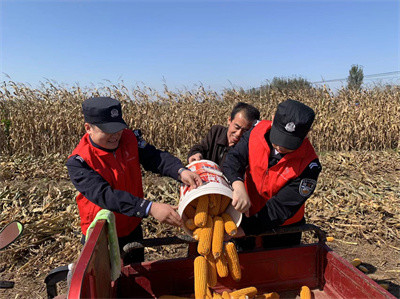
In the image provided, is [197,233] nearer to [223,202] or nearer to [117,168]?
[223,202]

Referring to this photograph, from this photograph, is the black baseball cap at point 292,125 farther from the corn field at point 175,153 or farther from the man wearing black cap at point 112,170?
the corn field at point 175,153

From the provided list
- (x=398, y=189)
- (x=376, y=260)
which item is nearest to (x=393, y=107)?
(x=398, y=189)

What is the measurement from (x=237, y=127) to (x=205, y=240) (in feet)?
5.18

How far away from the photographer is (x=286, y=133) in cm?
228

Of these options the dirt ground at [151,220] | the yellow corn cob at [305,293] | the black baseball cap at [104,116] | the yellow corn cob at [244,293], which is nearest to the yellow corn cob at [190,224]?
the yellow corn cob at [244,293]

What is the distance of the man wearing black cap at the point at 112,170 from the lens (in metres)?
2.22

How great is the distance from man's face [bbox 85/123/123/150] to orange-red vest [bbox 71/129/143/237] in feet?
0.19

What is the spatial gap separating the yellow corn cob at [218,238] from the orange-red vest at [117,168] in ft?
2.57

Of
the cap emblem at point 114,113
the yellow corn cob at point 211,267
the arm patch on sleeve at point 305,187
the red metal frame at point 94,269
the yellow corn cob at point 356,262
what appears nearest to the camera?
the red metal frame at point 94,269

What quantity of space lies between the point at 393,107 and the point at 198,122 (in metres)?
6.51

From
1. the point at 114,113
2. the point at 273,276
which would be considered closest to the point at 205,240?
the point at 273,276

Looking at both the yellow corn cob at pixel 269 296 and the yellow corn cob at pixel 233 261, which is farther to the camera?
the yellow corn cob at pixel 269 296

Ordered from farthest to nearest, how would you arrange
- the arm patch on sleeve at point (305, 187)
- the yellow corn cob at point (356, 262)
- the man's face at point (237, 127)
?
the yellow corn cob at point (356, 262), the man's face at point (237, 127), the arm patch on sleeve at point (305, 187)

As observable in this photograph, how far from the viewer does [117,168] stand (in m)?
2.48
